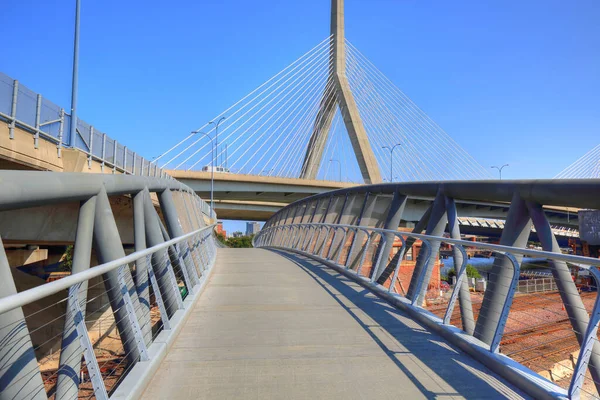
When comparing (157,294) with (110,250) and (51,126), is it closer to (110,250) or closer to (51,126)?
(110,250)

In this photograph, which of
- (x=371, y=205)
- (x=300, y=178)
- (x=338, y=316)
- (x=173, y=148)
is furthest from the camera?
(x=300, y=178)

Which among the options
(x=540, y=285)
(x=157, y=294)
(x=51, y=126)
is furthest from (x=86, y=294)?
(x=51, y=126)

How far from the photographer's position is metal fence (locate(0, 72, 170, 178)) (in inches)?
494

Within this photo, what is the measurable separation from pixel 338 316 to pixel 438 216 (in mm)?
2503

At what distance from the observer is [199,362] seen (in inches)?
169

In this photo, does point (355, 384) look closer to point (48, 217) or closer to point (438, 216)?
point (438, 216)

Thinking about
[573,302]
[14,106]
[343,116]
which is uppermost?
[343,116]

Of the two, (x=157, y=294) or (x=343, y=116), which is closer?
(x=157, y=294)

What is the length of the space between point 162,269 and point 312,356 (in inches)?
82.8

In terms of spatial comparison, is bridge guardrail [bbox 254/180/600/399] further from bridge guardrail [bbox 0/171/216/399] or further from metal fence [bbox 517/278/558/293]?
bridge guardrail [bbox 0/171/216/399]

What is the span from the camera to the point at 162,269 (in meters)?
5.57

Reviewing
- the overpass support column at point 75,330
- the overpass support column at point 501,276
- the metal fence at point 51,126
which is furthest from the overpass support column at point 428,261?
the metal fence at point 51,126

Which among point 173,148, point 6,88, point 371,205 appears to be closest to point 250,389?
point 371,205

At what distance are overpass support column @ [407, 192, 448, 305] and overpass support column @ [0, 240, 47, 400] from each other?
4.32m
